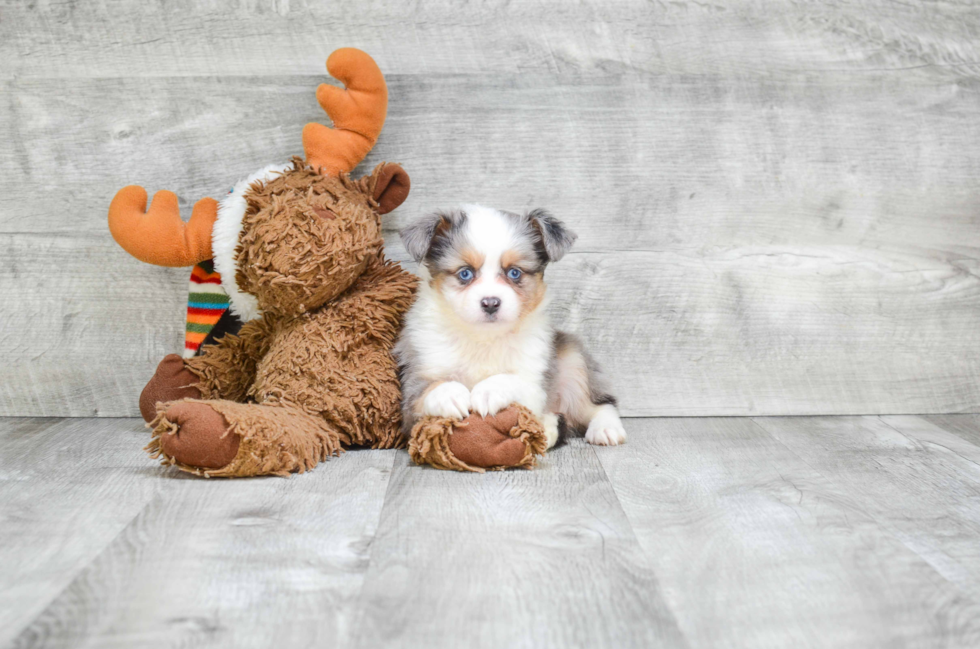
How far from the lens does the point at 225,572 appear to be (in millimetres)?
1263

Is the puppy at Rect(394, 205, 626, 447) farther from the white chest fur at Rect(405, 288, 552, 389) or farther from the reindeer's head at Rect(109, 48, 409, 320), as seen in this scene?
the reindeer's head at Rect(109, 48, 409, 320)

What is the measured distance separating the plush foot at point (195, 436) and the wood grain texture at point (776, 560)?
864 millimetres

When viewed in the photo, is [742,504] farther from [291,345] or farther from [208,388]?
[208,388]

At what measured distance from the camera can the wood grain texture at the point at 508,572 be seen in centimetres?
109

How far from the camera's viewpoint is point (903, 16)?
8.12 feet

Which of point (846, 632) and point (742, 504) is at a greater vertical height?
point (846, 632)

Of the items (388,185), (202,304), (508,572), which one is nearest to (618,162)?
(388,185)

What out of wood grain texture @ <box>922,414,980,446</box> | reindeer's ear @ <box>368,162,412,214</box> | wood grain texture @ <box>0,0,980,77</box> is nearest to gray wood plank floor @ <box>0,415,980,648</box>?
wood grain texture @ <box>922,414,980,446</box>

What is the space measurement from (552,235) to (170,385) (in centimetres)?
110

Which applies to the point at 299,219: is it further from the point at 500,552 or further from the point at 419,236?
the point at 500,552

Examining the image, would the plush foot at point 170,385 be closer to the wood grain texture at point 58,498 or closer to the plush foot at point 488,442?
the wood grain texture at point 58,498

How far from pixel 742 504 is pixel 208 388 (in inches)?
55.3

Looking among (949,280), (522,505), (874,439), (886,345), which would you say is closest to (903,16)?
(949,280)

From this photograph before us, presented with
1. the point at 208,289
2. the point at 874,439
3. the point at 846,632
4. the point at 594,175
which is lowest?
the point at 874,439
